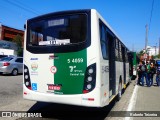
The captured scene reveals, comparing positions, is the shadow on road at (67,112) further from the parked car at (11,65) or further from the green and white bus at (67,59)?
the parked car at (11,65)

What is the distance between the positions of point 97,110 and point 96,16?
143 inches

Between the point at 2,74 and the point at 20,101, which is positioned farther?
the point at 2,74

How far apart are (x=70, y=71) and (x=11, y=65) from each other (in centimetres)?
1421

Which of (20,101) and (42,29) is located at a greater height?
(42,29)

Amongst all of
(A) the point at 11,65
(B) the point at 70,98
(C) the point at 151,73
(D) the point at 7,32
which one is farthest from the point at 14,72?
(D) the point at 7,32

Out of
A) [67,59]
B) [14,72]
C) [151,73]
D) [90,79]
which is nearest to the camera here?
[90,79]

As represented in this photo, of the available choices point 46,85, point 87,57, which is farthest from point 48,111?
point 87,57

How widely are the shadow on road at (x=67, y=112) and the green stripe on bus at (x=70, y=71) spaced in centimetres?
125

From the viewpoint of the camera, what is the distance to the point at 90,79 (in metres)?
6.38

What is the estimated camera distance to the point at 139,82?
62.6 ft

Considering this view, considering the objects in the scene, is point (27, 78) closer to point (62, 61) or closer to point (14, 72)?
point (62, 61)

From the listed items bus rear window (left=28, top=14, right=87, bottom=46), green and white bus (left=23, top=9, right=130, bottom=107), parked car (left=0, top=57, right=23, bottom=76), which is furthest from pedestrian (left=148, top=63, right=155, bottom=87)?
bus rear window (left=28, top=14, right=87, bottom=46)

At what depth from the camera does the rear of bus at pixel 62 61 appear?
253 inches

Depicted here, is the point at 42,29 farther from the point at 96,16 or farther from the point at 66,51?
the point at 96,16
